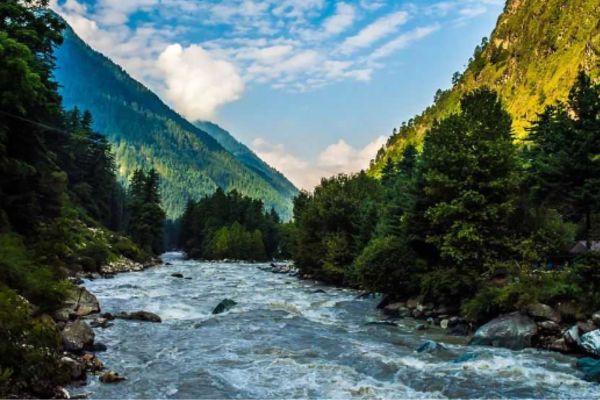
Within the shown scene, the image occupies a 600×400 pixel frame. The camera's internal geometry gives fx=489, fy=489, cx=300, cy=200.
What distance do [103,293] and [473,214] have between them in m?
25.7

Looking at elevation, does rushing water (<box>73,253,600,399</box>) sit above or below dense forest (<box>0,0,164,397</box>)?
below

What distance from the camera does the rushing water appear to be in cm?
Result: 1373

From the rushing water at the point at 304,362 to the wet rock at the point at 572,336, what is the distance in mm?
973

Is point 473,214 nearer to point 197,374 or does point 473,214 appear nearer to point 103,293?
point 197,374

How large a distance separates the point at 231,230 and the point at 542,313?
101035mm

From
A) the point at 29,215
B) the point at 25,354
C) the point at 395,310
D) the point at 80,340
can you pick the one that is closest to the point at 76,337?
the point at 80,340

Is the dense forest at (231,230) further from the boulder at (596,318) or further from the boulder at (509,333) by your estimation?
the boulder at (596,318)

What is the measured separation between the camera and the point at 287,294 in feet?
129

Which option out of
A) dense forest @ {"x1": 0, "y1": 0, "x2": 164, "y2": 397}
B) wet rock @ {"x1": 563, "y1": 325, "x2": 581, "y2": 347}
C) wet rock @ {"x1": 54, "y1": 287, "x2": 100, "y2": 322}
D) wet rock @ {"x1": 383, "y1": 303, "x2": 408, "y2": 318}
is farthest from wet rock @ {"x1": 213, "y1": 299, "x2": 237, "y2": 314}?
wet rock @ {"x1": 563, "y1": 325, "x2": 581, "y2": 347}

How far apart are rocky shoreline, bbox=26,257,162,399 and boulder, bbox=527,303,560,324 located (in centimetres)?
1633

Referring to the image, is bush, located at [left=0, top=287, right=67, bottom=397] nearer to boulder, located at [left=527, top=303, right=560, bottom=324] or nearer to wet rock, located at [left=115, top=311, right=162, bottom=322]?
wet rock, located at [left=115, top=311, right=162, bottom=322]

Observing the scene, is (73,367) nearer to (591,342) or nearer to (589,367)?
(589,367)

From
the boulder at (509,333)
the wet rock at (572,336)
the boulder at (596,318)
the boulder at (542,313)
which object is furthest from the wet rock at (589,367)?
the boulder at (542,313)

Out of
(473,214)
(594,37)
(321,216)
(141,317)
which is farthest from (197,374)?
(594,37)
